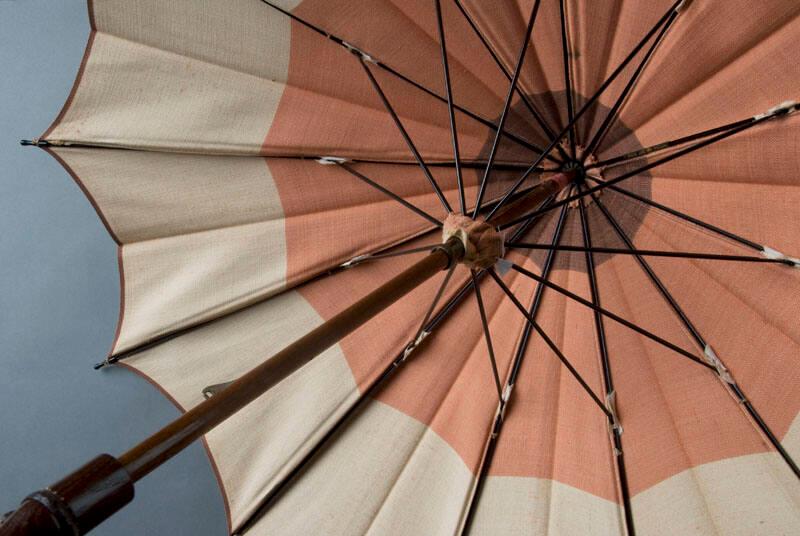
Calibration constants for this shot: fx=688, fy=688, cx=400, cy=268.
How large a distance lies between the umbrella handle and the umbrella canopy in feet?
2.78

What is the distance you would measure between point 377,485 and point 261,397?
0.37 metres

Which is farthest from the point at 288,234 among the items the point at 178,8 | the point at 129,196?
the point at 178,8

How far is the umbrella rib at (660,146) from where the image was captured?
4.77 ft

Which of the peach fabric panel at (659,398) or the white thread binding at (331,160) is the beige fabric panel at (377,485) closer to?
the peach fabric panel at (659,398)

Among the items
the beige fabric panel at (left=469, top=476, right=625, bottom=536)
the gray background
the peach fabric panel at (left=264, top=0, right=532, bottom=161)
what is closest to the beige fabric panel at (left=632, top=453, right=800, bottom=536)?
the beige fabric panel at (left=469, top=476, right=625, bottom=536)

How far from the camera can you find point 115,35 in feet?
5.18

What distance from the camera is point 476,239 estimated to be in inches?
54.7

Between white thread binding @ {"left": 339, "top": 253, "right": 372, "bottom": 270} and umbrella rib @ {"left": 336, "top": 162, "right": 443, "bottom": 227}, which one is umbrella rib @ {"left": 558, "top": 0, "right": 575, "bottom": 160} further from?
white thread binding @ {"left": 339, "top": 253, "right": 372, "bottom": 270}

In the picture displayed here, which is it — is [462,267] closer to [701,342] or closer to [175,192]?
[701,342]

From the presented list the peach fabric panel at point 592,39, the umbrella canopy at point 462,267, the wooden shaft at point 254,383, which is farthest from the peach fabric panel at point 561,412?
the wooden shaft at point 254,383

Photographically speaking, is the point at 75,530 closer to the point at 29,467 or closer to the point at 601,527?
the point at 601,527

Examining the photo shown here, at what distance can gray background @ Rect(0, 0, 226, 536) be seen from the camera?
7.63ft

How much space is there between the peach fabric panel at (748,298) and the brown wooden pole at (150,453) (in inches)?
27.8

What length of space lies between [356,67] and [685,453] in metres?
1.20
